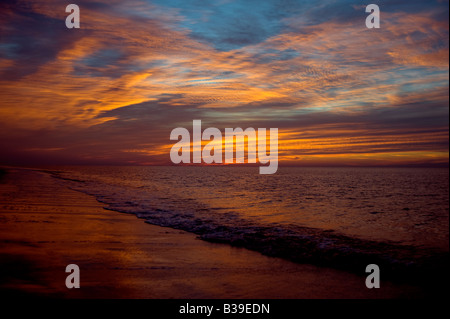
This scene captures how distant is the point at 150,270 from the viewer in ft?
25.8

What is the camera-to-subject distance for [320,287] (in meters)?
7.34

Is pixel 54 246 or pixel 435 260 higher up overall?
pixel 54 246

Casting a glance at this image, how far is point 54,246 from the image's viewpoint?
9492 millimetres

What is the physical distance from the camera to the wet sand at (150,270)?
6.63 metres

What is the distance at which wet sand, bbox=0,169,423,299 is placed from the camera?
261 inches

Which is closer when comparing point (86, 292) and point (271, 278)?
point (86, 292)
